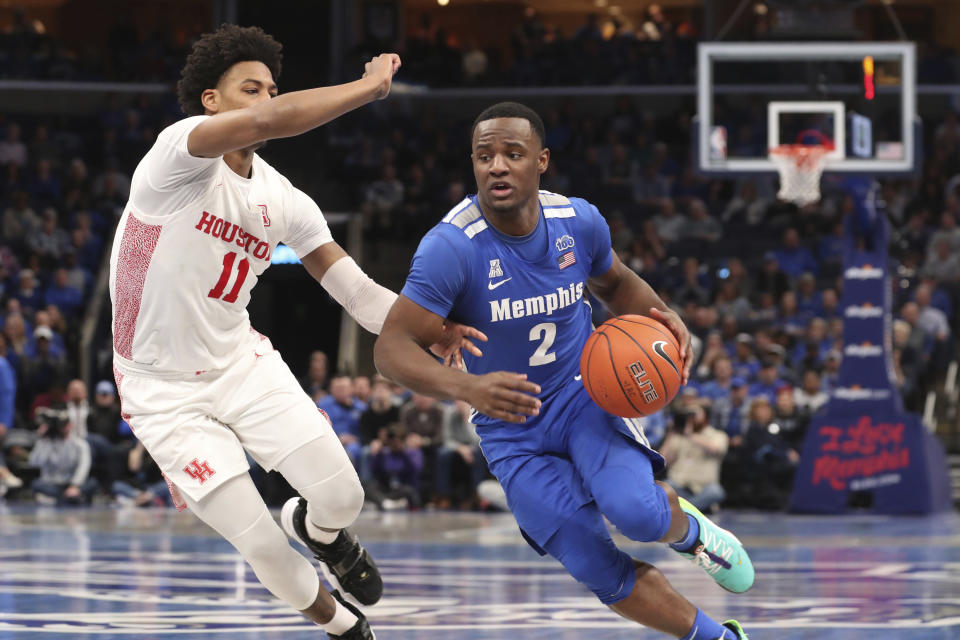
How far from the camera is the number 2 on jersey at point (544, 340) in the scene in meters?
5.46

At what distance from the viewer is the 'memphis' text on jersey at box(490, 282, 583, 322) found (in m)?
5.38

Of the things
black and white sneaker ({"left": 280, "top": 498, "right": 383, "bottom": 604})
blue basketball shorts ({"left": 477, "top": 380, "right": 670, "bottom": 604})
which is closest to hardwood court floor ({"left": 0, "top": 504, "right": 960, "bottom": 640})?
black and white sneaker ({"left": 280, "top": 498, "right": 383, "bottom": 604})

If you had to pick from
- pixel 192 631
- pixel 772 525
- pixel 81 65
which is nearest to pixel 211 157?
pixel 192 631

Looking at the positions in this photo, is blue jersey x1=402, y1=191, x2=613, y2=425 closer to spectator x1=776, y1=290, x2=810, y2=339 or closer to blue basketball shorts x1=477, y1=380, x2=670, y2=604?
blue basketball shorts x1=477, y1=380, x2=670, y2=604

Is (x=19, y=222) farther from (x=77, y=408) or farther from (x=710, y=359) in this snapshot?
(x=710, y=359)

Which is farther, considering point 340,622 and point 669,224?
point 669,224

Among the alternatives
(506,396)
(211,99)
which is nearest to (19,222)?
(211,99)

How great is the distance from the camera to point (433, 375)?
4973 millimetres

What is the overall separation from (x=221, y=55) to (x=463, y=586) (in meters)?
4.25

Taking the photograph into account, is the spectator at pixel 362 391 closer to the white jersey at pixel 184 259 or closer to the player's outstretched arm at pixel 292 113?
the white jersey at pixel 184 259

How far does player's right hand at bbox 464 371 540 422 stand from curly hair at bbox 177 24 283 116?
172 cm

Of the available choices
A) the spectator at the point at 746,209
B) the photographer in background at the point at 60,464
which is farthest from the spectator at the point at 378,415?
the spectator at the point at 746,209

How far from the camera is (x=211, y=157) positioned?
17.4ft

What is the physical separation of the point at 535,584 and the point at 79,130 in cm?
1836
